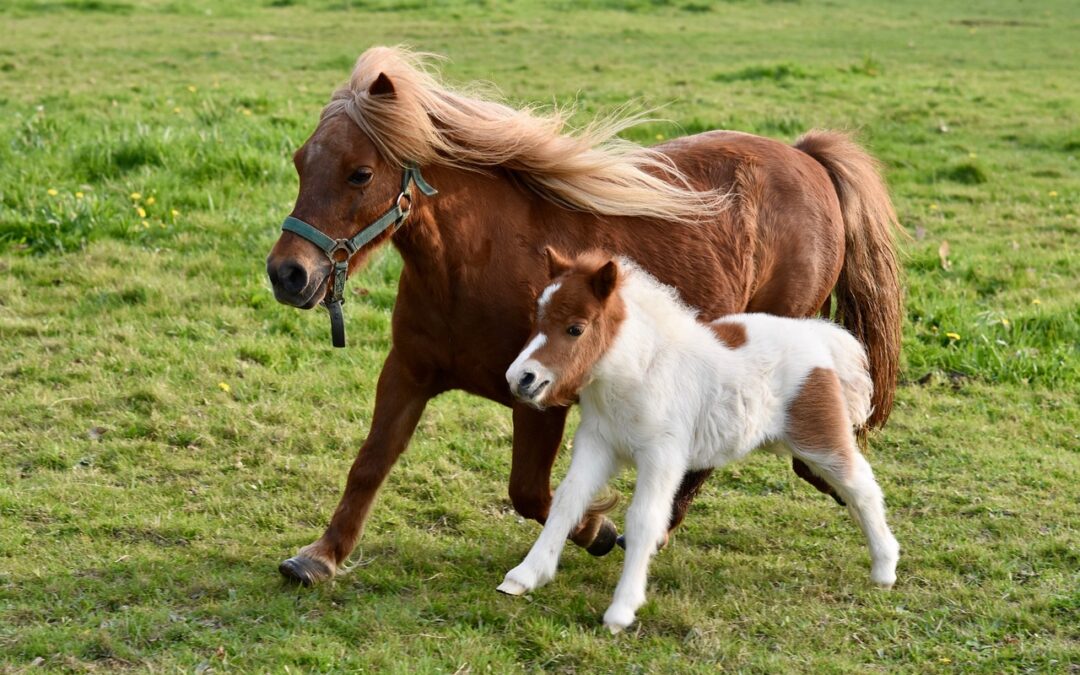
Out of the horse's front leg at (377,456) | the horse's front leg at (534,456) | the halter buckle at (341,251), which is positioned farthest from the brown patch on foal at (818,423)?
the halter buckle at (341,251)

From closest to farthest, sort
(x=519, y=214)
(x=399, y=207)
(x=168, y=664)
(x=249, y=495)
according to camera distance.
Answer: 1. (x=168, y=664)
2. (x=399, y=207)
3. (x=519, y=214)
4. (x=249, y=495)

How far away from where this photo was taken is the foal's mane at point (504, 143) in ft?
13.1

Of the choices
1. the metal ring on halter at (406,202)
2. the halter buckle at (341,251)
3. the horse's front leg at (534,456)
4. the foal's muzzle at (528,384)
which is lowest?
the horse's front leg at (534,456)

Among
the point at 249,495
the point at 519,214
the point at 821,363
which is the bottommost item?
the point at 249,495

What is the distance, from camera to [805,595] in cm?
437

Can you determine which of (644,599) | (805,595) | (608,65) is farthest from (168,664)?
(608,65)

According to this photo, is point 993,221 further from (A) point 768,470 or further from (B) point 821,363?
(B) point 821,363

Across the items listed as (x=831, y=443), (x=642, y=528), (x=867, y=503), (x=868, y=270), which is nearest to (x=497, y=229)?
(x=642, y=528)

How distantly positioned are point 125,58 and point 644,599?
13.0 m

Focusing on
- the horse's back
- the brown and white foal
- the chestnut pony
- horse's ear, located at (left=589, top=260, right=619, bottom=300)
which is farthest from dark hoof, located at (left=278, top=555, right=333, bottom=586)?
the horse's back

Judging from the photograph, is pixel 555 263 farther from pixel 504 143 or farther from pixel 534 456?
pixel 534 456

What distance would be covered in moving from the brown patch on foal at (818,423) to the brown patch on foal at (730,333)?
0.85 ft

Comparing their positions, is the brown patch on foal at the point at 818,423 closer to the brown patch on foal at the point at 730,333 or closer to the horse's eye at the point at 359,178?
the brown patch on foal at the point at 730,333

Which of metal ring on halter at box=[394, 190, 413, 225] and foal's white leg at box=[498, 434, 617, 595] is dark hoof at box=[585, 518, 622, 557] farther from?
metal ring on halter at box=[394, 190, 413, 225]
